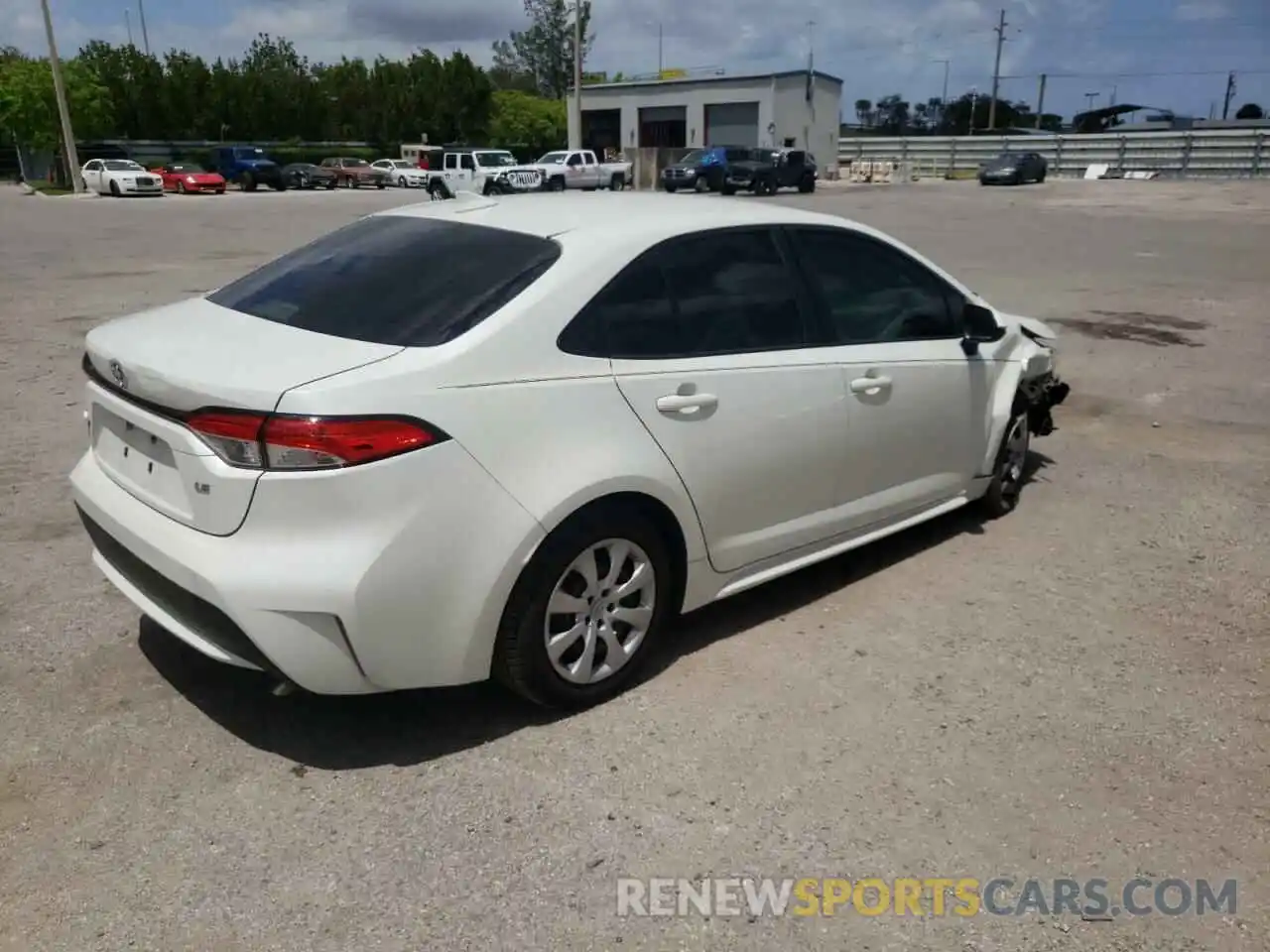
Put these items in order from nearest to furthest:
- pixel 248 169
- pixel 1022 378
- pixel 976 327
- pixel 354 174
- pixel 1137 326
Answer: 1. pixel 976 327
2. pixel 1022 378
3. pixel 1137 326
4. pixel 248 169
5. pixel 354 174

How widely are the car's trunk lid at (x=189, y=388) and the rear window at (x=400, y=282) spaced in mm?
106

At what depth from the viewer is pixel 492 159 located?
134 feet

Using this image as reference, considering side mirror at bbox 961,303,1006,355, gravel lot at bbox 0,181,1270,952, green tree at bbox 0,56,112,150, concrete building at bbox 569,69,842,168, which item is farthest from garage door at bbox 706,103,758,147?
gravel lot at bbox 0,181,1270,952

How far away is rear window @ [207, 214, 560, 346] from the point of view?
10.3ft

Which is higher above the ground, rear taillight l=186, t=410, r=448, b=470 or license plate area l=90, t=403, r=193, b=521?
rear taillight l=186, t=410, r=448, b=470

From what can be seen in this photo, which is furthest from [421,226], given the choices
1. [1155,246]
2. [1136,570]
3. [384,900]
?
[1155,246]

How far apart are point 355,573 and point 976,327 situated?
3.08 meters

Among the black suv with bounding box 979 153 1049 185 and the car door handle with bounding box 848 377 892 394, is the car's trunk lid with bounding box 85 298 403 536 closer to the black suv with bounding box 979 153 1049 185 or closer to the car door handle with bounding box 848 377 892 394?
the car door handle with bounding box 848 377 892 394

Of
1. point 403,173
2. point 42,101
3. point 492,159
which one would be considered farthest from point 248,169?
point 492,159

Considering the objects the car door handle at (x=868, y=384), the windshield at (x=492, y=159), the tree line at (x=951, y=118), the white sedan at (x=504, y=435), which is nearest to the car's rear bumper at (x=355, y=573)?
the white sedan at (x=504, y=435)

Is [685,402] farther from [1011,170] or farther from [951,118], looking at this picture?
[951,118]

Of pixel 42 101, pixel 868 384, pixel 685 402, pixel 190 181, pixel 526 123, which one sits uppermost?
pixel 42 101

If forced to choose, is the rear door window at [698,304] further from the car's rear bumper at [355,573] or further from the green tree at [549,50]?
the green tree at [549,50]

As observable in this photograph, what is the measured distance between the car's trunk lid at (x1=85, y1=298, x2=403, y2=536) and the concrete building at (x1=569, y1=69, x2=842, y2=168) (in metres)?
62.2
